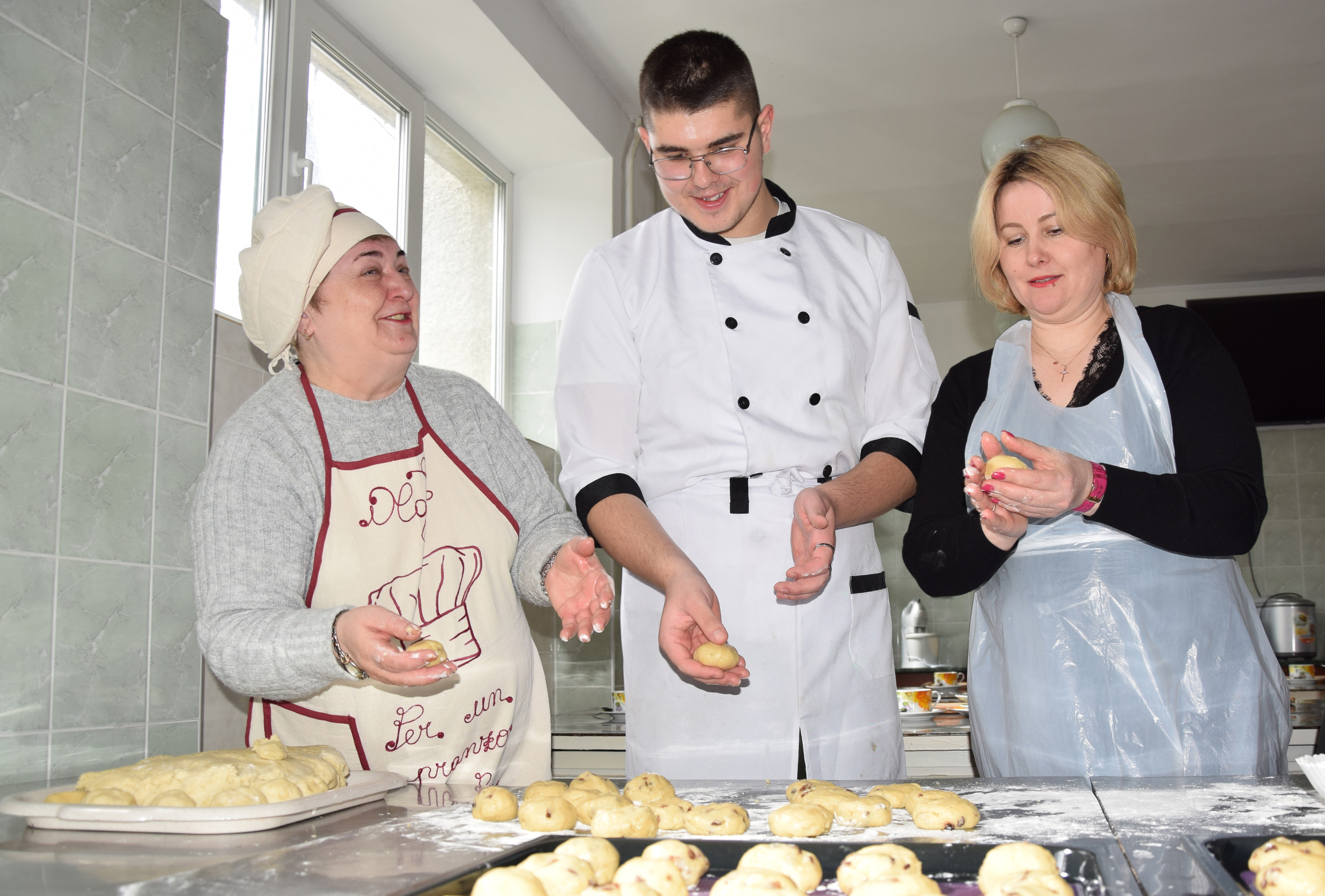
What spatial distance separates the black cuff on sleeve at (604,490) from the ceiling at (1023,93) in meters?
2.29

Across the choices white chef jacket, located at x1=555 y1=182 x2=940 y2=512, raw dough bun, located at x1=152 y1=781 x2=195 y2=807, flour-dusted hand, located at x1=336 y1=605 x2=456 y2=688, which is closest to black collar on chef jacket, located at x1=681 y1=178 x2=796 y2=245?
white chef jacket, located at x1=555 y1=182 x2=940 y2=512

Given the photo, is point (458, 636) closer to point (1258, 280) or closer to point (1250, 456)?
point (1250, 456)

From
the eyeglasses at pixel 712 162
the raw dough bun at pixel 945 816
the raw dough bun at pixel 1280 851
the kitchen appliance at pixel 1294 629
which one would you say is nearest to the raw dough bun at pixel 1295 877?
the raw dough bun at pixel 1280 851

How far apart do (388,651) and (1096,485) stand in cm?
86

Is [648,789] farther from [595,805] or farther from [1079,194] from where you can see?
[1079,194]

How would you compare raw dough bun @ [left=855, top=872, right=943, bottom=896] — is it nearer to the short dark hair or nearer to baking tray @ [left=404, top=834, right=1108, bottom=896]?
baking tray @ [left=404, top=834, right=1108, bottom=896]

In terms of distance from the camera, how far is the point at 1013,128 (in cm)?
304

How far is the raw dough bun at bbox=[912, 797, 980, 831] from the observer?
3.21ft

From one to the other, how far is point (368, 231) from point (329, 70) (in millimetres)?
1473

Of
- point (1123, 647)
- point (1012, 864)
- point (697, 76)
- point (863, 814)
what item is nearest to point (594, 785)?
point (863, 814)

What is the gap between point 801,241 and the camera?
176cm

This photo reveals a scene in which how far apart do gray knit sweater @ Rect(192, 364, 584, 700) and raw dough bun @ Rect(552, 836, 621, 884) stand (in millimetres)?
510

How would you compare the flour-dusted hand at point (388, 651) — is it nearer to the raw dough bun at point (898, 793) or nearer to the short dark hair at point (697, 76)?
the raw dough bun at point (898, 793)

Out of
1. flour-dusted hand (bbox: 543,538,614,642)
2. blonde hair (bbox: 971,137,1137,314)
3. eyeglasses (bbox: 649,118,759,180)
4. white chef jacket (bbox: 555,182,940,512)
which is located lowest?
flour-dusted hand (bbox: 543,538,614,642)
